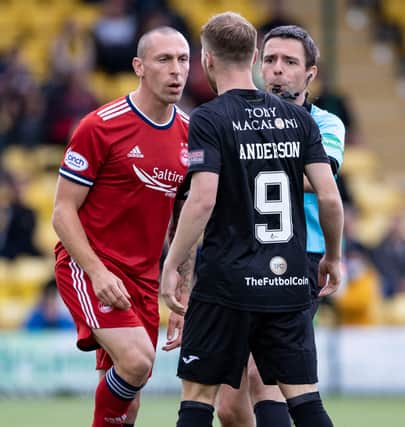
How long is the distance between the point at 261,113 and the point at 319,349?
7716 millimetres

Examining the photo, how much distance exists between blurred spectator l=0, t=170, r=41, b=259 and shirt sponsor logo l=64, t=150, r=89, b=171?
297 inches

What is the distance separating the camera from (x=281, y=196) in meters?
5.98

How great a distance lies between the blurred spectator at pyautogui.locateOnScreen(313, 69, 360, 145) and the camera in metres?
14.5

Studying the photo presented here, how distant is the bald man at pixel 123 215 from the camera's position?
676cm

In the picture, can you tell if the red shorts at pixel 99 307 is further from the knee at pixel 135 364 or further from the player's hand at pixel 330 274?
the player's hand at pixel 330 274

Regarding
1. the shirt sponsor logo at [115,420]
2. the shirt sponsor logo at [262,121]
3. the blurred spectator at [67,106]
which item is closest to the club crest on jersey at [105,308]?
the shirt sponsor logo at [115,420]

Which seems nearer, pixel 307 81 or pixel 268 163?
pixel 268 163

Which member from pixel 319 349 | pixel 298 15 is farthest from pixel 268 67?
pixel 298 15

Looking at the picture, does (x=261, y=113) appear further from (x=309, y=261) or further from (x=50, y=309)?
(x=50, y=309)

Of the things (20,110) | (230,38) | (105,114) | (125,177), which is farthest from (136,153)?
(20,110)

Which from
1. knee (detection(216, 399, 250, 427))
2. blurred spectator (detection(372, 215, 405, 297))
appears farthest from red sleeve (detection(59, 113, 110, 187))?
blurred spectator (detection(372, 215, 405, 297))

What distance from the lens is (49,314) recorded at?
13539 millimetres

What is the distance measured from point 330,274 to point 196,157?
95 cm

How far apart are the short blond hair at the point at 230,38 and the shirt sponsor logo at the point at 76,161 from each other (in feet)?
3.62
